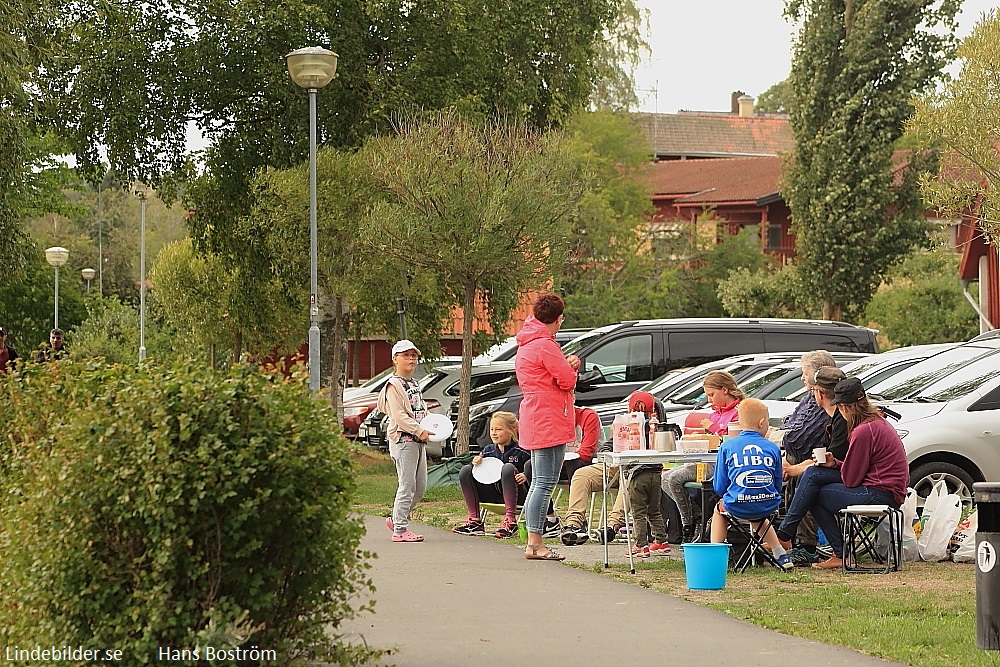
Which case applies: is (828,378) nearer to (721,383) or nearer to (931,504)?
(721,383)

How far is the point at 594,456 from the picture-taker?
13.2 meters

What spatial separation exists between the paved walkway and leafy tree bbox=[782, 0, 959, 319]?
37762mm

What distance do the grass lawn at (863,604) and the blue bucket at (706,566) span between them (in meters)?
0.09

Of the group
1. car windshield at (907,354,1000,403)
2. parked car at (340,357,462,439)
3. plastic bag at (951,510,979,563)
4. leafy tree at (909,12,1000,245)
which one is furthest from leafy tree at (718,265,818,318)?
plastic bag at (951,510,979,563)

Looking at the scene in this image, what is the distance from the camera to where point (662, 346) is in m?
22.9

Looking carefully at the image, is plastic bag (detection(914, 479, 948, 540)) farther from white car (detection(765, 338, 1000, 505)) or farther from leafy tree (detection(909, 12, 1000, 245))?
leafy tree (detection(909, 12, 1000, 245))

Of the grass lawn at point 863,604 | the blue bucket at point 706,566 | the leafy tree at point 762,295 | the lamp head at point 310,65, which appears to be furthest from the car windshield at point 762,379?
the leafy tree at point 762,295

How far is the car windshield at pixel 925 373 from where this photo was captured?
14.1m

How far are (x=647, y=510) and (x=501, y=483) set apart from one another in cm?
230

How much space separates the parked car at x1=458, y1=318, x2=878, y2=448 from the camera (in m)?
22.2

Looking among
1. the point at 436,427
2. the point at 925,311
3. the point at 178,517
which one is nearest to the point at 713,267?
the point at 925,311

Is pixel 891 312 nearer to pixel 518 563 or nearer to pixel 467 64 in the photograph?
pixel 467 64

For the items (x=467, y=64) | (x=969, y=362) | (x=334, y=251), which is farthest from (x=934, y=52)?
(x=969, y=362)

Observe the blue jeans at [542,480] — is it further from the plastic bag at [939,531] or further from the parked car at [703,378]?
the parked car at [703,378]
